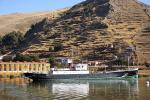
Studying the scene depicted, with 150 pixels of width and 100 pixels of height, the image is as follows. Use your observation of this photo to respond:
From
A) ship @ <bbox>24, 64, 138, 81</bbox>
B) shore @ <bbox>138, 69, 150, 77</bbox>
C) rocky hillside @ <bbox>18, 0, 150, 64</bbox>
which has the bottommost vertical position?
shore @ <bbox>138, 69, 150, 77</bbox>

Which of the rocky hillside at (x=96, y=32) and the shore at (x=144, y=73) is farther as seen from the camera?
the rocky hillside at (x=96, y=32)

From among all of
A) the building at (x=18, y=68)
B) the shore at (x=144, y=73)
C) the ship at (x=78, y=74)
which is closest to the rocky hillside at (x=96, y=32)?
the shore at (x=144, y=73)

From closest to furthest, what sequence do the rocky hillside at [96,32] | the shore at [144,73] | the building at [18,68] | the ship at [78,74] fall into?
the ship at [78,74]
the shore at [144,73]
the building at [18,68]
the rocky hillside at [96,32]

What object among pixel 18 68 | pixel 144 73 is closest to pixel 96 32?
pixel 144 73

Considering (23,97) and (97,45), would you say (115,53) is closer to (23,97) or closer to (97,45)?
(97,45)

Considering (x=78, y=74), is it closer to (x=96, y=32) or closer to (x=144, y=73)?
(x=144, y=73)

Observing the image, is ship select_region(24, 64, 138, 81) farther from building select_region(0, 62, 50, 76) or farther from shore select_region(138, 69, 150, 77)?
building select_region(0, 62, 50, 76)

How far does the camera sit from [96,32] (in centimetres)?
17262

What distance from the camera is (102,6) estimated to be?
19350cm

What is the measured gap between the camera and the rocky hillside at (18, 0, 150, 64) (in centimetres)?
15738

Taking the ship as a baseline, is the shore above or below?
below

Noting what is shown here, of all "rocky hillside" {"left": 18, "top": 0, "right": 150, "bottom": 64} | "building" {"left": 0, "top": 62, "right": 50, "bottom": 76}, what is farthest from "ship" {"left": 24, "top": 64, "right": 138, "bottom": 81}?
"rocky hillside" {"left": 18, "top": 0, "right": 150, "bottom": 64}

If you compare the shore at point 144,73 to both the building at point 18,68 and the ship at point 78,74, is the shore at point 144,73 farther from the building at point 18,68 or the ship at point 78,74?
the building at point 18,68

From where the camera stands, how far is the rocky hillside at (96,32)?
157 meters
